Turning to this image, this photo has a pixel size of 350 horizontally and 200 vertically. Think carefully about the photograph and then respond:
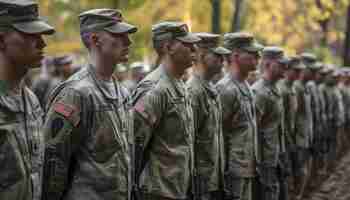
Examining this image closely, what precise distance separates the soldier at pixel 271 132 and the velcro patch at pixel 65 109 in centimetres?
411

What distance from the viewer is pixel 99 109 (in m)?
4.45

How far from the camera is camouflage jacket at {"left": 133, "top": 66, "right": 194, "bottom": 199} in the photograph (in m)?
5.46

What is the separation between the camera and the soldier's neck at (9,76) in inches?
143

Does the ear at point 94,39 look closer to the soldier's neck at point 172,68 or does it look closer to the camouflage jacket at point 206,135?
the soldier's neck at point 172,68

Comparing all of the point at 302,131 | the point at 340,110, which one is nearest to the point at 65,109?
the point at 302,131

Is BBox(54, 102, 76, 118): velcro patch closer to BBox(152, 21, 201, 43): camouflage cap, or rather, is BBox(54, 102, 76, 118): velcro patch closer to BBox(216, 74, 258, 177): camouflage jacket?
BBox(152, 21, 201, 43): camouflage cap

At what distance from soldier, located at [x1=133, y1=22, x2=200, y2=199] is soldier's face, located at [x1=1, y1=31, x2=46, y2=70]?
1.85 m

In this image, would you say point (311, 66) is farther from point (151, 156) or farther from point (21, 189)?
point (21, 189)

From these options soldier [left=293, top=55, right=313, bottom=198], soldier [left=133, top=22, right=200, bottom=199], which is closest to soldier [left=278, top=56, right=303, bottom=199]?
soldier [left=293, top=55, right=313, bottom=198]

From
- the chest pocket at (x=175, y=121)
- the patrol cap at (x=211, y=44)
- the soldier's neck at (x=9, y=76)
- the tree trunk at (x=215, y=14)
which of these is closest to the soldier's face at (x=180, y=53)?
the chest pocket at (x=175, y=121)

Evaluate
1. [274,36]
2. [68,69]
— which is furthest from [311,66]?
[274,36]

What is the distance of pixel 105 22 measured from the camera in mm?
4617

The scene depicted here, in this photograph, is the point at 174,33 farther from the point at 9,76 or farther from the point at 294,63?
the point at 294,63

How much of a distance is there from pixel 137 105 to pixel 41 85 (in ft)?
20.1
